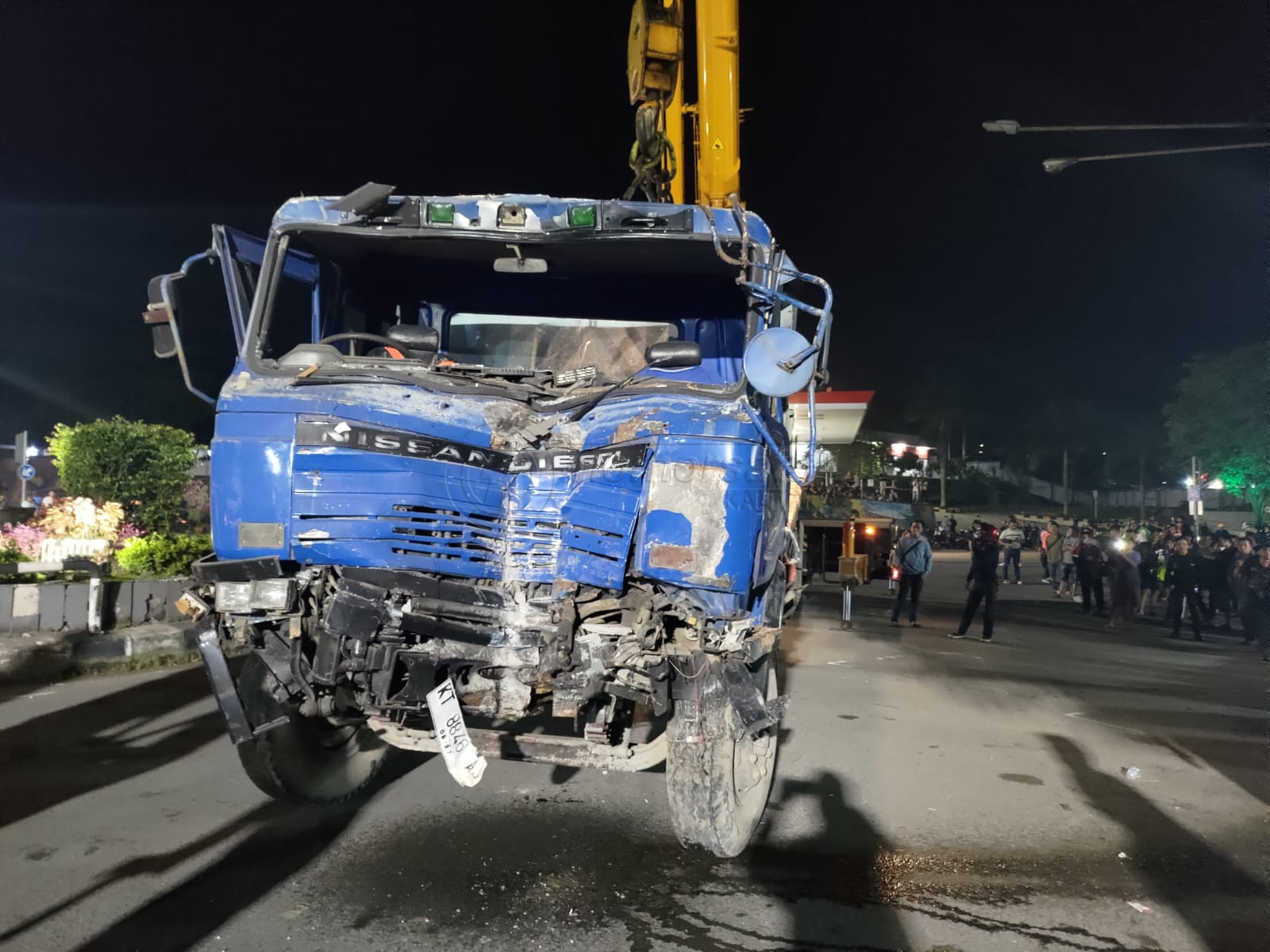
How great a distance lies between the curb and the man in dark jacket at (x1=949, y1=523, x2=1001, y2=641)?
9373 millimetres

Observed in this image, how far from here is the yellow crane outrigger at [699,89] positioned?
7.43 m

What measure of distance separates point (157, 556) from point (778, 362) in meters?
8.13

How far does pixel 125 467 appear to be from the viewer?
10.8 metres

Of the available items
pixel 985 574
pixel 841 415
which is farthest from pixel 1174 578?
pixel 841 415

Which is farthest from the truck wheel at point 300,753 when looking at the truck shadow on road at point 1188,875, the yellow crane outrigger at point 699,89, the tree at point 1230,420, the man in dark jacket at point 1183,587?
the tree at point 1230,420

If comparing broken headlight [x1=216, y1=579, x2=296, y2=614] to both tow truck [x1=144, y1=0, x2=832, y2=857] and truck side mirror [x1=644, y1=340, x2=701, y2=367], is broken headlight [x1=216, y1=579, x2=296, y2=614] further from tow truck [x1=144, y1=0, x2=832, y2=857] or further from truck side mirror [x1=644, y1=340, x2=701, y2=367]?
A: truck side mirror [x1=644, y1=340, x2=701, y2=367]

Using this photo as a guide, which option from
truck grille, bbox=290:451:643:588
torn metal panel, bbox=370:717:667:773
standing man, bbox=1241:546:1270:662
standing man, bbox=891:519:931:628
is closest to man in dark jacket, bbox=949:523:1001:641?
standing man, bbox=891:519:931:628

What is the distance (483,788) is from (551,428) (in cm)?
247

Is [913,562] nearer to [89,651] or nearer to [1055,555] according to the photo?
[1055,555]

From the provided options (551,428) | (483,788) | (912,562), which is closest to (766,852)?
(483,788)

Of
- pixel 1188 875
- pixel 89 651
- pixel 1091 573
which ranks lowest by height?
pixel 1188 875

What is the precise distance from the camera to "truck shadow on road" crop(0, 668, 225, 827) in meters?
4.60

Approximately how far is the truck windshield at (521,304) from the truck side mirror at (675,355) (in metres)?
0.13

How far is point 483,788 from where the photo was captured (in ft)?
15.9
